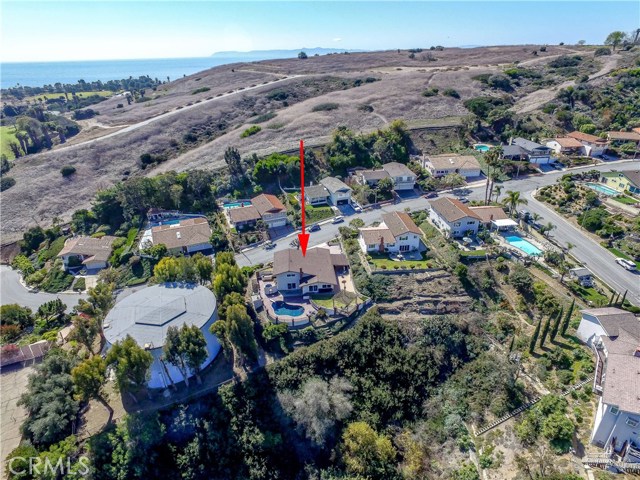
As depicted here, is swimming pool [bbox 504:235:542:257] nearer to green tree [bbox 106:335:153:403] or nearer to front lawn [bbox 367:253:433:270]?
front lawn [bbox 367:253:433:270]

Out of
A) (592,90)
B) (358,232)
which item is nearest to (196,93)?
(358,232)

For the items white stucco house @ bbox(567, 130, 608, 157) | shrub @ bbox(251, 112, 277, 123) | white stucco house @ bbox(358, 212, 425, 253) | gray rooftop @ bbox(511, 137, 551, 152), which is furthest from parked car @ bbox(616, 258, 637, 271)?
shrub @ bbox(251, 112, 277, 123)

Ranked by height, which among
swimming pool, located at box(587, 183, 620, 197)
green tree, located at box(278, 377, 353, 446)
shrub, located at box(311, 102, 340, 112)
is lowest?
green tree, located at box(278, 377, 353, 446)

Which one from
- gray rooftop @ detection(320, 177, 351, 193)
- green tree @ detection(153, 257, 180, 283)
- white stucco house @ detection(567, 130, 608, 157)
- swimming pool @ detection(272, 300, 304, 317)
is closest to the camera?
swimming pool @ detection(272, 300, 304, 317)

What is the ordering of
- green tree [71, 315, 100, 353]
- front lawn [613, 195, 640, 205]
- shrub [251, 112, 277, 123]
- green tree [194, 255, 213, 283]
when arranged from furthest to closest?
shrub [251, 112, 277, 123]
front lawn [613, 195, 640, 205]
green tree [194, 255, 213, 283]
green tree [71, 315, 100, 353]

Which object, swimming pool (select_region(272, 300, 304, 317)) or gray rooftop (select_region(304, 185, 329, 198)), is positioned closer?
swimming pool (select_region(272, 300, 304, 317))

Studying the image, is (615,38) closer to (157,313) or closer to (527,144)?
(527,144)
